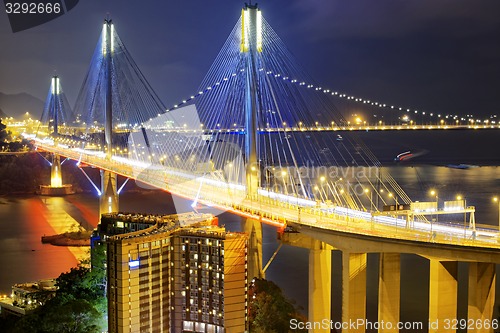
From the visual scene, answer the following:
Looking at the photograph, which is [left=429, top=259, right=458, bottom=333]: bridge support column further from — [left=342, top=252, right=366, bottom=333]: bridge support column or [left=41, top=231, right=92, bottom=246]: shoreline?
[left=41, top=231, right=92, bottom=246]: shoreline

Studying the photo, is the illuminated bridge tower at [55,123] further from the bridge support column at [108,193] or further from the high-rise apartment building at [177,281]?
the high-rise apartment building at [177,281]

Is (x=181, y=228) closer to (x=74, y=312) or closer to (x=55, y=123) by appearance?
(x=74, y=312)

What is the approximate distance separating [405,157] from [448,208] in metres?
31.4

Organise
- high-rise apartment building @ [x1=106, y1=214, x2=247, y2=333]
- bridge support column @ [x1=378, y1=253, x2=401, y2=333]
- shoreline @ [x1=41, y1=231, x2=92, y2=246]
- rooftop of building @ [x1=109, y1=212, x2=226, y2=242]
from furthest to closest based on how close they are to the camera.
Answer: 1. shoreline @ [x1=41, y1=231, x2=92, y2=246]
2. rooftop of building @ [x1=109, y1=212, x2=226, y2=242]
3. high-rise apartment building @ [x1=106, y1=214, x2=247, y2=333]
4. bridge support column @ [x1=378, y1=253, x2=401, y2=333]

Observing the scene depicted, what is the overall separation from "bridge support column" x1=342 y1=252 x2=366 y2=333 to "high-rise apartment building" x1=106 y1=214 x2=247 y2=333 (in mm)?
1763

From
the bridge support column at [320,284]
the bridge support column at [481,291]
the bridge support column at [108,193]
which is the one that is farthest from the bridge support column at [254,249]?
the bridge support column at [108,193]

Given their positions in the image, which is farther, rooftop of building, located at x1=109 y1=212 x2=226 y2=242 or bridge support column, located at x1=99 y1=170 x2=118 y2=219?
bridge support column, located at x1=99 y1=170 x2=118 y2=219

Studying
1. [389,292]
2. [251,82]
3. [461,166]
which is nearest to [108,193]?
[251,82]

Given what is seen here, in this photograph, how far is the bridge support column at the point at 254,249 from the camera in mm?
13414

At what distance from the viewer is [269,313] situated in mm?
10742

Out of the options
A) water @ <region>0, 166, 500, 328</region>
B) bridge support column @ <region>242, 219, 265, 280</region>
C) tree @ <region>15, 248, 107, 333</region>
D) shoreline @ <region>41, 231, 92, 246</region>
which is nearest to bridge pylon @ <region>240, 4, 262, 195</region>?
bridge support column @ <region>242, 219, 265, 280</region>

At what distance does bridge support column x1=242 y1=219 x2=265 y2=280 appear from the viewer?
1341 cm

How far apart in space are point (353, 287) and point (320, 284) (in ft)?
3.42

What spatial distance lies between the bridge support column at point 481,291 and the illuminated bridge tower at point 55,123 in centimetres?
2636
